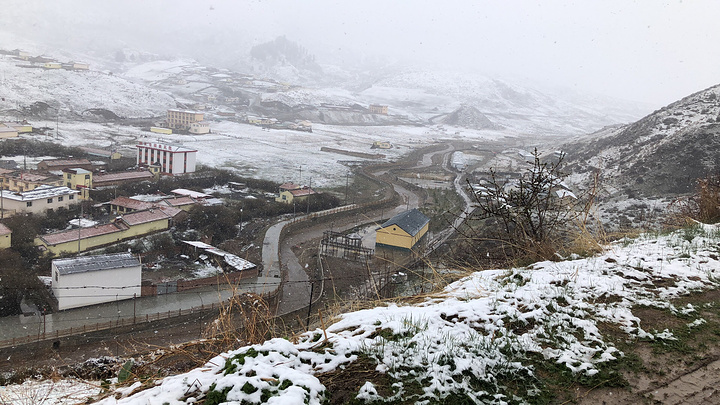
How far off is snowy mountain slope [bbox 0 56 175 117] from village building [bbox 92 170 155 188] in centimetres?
2176

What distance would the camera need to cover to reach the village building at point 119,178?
19656 mm

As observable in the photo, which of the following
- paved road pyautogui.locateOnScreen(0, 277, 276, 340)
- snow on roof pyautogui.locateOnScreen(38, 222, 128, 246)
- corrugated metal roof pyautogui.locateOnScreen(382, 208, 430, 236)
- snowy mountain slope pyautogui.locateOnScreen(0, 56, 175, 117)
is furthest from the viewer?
snowy mountain slope pyautogui.locateOnScreen(0, 56, 175, 117)

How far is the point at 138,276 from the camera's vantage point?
35.3 ft

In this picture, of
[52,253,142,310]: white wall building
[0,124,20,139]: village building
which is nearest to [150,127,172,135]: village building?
[0,124,20,139]: village building

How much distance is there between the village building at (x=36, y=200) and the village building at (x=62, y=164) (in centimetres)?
600

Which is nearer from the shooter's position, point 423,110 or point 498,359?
point 498,359

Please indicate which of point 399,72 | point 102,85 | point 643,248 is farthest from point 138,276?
point 399,72

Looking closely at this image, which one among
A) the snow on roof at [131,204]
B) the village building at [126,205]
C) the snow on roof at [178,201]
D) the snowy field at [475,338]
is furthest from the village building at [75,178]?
the snowy field at [475,338]

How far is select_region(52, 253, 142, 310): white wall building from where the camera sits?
984 centimetres

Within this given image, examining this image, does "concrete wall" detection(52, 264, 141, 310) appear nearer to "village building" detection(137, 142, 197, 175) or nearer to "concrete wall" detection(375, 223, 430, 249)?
"concrete wall" detection(375, 223, 430, 249)

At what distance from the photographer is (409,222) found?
1502 cm

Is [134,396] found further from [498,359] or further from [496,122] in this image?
[496,122]

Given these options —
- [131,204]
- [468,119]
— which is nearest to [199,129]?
[131,204]

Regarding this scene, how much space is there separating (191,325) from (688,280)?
8933 millimetres
